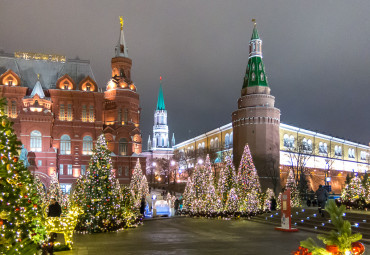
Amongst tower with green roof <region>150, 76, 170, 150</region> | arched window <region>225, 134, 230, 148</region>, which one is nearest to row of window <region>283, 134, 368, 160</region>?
arched window <region>225, 134, 230, 148</region>

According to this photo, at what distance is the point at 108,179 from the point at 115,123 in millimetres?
38564

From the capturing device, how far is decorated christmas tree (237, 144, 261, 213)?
25.7 metres

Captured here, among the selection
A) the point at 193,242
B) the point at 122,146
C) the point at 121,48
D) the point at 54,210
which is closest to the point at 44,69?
the point at 121,48

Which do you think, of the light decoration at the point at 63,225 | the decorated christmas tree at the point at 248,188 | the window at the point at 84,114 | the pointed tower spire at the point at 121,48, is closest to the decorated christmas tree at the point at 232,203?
the decorated christmas tree at the point at 248,188

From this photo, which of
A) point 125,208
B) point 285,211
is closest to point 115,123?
point 125,208

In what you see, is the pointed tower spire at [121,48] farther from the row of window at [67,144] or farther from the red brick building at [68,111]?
the row of window at [67,144]

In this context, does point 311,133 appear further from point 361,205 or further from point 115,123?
point 361,205

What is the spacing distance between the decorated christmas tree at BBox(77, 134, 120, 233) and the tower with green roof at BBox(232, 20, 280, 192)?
1548 inches

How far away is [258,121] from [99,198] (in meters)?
42.4

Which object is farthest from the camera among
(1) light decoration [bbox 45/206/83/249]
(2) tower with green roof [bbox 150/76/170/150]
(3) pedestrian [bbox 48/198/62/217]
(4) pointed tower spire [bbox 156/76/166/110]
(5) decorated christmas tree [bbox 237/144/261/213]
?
(2) tower with green roof [bbox 150/76/170/150]

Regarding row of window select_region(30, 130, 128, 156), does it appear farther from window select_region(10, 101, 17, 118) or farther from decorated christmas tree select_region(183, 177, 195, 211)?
decorated christmas tree select_region(183, 177, 195, 211)

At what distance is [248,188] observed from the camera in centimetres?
2744

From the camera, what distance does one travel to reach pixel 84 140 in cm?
5409

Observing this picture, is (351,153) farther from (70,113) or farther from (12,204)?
(12,204)
